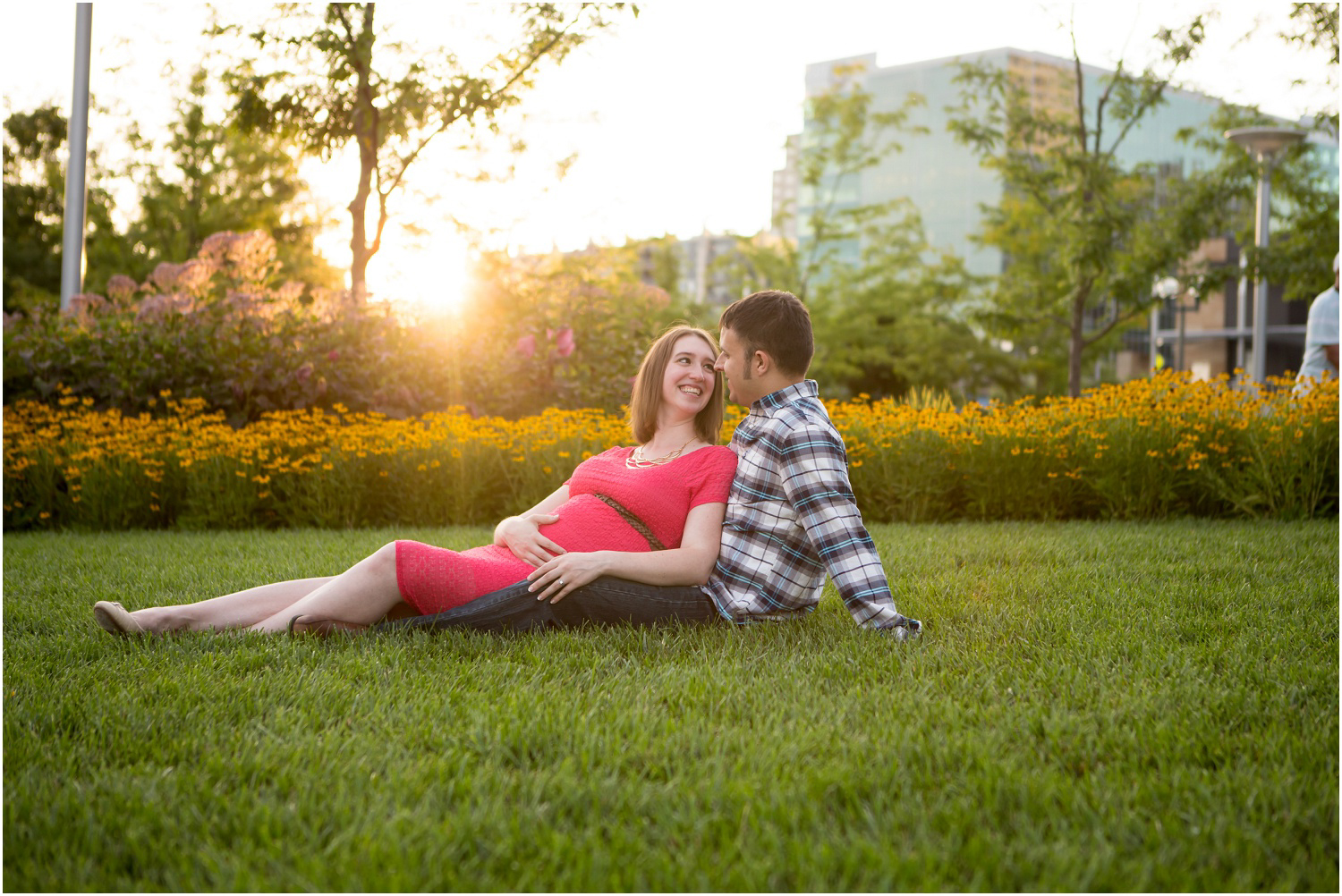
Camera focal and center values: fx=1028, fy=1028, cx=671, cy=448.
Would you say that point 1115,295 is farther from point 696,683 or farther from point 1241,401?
point 696,683

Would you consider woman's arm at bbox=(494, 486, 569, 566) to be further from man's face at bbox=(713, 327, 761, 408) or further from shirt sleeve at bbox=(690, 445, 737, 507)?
man's face at bbox=(713, 327, 761, 408)

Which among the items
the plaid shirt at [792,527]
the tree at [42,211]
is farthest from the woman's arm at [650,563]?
the tree at [42,211]

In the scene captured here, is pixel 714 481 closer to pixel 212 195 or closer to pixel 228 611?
pixel 228 611

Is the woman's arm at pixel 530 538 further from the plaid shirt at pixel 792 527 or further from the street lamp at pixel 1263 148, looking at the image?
the street lamp at pixel 1263 148

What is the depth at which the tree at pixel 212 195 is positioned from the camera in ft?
68.1

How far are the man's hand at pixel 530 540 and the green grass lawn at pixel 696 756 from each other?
0.96ft

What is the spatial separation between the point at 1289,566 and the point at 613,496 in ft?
10.9

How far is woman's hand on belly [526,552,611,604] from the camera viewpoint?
3.42m

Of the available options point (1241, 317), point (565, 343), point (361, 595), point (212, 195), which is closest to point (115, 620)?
point (361, 595)

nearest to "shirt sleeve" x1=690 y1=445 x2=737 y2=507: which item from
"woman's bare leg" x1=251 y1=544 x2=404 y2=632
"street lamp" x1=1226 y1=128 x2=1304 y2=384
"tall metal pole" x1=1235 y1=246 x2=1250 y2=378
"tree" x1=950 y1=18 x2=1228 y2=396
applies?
"woman's bare leg" x1=251 y1=544 x2=404 y2=632

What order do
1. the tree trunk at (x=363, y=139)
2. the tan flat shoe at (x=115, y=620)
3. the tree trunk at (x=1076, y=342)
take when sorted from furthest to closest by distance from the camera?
1. the tree trunk at (x=1076, y=342)
2. the tree trunk at (x=363, y=139)
3. the tan flat shoe at (x=115, y=620)

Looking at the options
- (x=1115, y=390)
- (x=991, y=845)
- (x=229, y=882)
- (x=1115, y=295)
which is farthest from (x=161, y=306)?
(x=1115, y=295)

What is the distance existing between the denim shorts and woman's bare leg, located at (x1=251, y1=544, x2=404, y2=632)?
0.10 m

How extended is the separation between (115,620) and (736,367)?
7.50ft
